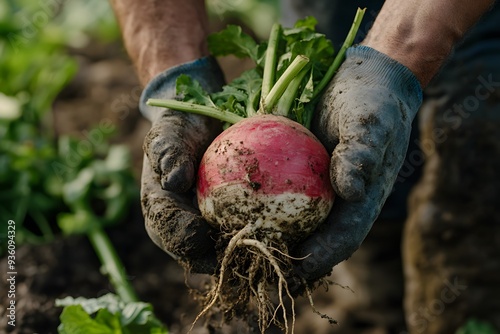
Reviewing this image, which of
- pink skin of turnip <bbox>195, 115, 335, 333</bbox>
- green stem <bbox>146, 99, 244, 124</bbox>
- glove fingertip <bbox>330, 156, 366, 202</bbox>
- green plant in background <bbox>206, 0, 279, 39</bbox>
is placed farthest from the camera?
green plant in background <bbox>206, 0, 279, 39</bbox>

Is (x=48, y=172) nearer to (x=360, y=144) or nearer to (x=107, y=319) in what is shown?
(x=107, y=319)

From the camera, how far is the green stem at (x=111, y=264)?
3146 millimetres

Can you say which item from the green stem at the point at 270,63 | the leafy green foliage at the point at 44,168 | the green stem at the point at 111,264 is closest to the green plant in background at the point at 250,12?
the leafy green foliage at the point at 44,168

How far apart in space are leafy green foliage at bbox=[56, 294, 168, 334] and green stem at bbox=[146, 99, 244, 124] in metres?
0.82

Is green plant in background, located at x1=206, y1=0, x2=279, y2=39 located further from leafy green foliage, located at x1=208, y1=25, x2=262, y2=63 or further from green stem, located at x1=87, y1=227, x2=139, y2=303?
leafy green foliage, located at x1=208, y1=25, x2=262, y2=63

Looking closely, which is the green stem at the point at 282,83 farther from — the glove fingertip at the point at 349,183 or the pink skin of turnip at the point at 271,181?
the glove fingertip at the point at 349,183

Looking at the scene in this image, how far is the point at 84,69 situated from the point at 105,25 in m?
0.46

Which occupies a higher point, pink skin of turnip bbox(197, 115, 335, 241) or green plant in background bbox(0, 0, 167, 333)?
pink skin of turnip bbox(197, 115, 335, 241)

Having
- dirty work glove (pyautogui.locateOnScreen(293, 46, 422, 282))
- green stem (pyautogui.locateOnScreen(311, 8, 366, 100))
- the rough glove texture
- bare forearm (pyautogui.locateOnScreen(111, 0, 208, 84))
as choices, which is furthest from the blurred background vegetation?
dirty work glove (pyautogui.locateOnScreen(293, 46, 422, 282))

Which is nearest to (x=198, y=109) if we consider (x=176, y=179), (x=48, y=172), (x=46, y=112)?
(x=176, y=179)

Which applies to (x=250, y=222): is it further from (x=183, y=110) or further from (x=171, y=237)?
(x=183, y=110)

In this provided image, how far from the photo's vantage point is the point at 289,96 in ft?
7.87

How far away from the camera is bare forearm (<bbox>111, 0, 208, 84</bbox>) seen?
2783mm

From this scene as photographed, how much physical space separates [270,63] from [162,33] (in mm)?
637
